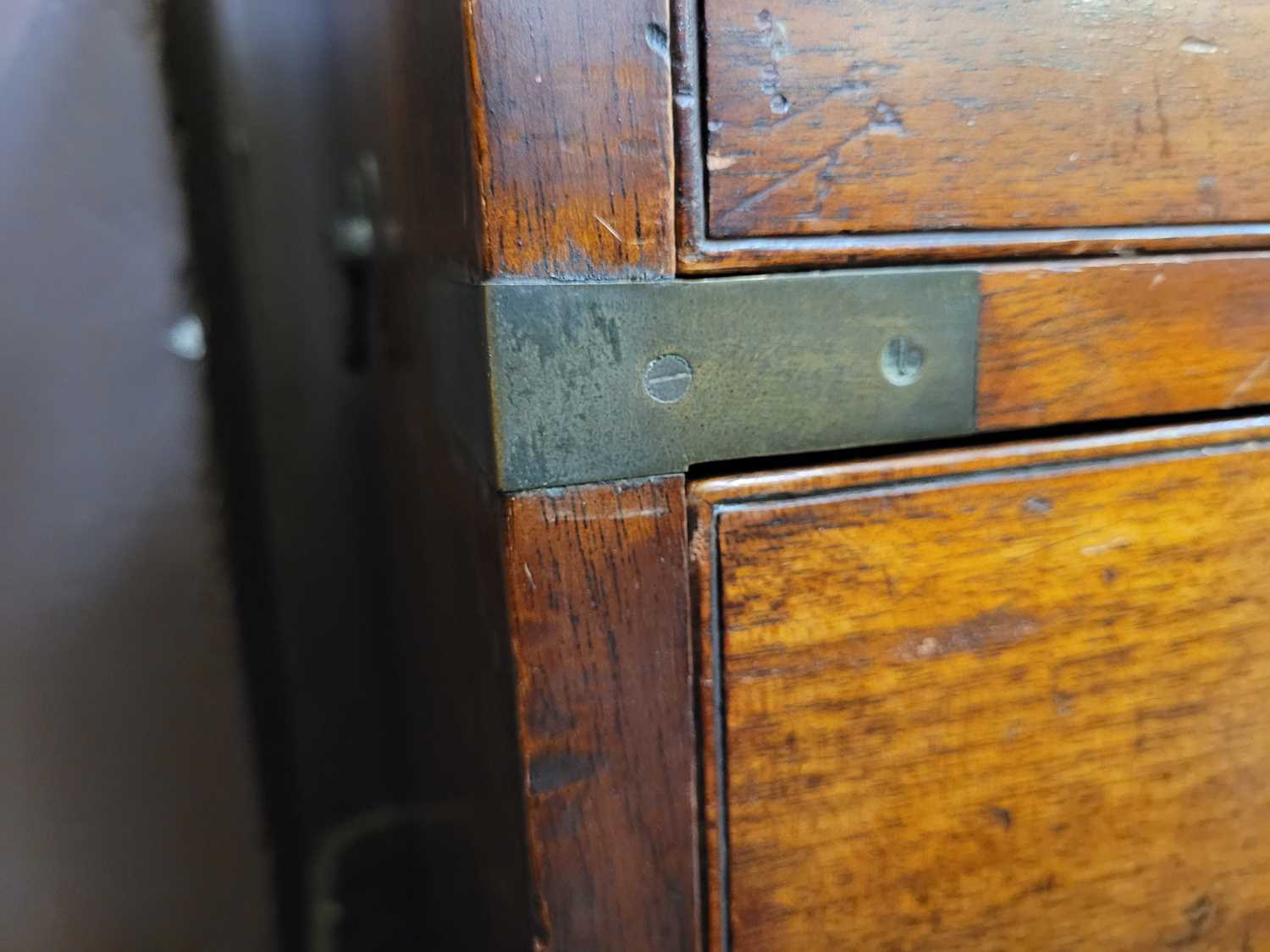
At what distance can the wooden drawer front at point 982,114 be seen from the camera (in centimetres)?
32

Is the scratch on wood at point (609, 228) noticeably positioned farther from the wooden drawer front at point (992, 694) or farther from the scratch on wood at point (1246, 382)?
the scratch on wood at point (1246, 382)

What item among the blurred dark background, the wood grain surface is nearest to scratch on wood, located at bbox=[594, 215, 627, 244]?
the wood grain surface

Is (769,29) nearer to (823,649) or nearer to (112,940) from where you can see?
(823,649)

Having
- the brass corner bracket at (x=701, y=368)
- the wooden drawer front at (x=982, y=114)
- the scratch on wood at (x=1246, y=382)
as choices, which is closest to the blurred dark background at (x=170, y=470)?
the brass corner bracket at (x=701, y=368)

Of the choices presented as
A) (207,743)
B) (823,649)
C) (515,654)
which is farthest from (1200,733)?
(207,743)

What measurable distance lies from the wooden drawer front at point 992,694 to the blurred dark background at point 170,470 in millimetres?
431

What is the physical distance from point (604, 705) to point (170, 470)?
0.42 meters

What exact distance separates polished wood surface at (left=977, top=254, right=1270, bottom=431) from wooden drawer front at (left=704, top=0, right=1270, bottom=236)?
0.08 ft

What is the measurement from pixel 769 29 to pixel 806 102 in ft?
0.09

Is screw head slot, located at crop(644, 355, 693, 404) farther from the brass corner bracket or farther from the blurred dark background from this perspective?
the blurred dark background

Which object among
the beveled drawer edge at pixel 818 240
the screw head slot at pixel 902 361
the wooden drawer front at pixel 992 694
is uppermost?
the beveled drawer edge at pixel 818 240

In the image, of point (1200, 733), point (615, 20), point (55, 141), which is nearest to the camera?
point (615, 20)

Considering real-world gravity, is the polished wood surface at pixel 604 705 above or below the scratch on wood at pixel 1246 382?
below

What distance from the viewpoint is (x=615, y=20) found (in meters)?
0.30
